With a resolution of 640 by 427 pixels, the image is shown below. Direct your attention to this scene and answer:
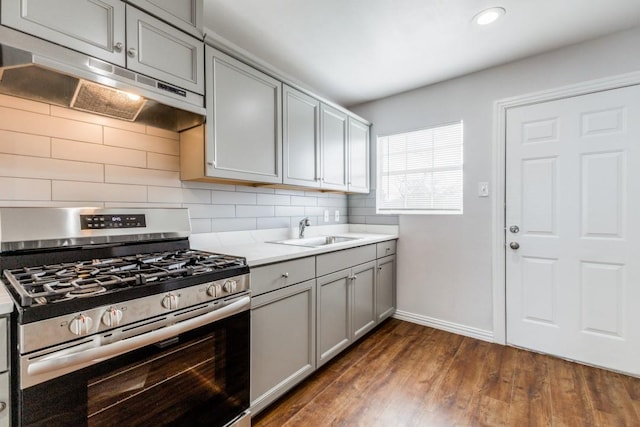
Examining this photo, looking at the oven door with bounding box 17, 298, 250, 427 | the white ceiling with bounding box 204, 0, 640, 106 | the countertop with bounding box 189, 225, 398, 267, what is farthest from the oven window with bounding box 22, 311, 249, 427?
the white ceiling with bounding box 204, 0, 640, 106

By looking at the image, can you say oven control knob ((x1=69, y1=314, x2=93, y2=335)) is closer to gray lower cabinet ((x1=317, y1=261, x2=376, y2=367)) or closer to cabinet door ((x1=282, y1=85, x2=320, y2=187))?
gray lower cabinet ((x1=317, y1=261, x2=376, y2=367))

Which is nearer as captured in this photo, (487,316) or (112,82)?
(112,82)

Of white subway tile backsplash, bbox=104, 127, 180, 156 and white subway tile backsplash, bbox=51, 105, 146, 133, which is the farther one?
white subway tile backsplash, bbox=104, 127, 180, 156

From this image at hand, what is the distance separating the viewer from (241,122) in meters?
1.87

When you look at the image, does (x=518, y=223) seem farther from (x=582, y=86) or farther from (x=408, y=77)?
(x=408, y=77)

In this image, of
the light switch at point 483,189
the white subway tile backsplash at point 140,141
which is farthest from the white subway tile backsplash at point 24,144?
the light switch at point 483,189

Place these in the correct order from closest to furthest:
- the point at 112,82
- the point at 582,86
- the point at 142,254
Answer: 1. the point at 112,82
2. the point at 142,254
3. the point at 582,86

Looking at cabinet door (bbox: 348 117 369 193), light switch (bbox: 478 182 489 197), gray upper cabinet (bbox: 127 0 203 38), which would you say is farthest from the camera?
cabinet door (bbox: 348 117 369 193)

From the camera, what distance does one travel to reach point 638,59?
1994 millimetres

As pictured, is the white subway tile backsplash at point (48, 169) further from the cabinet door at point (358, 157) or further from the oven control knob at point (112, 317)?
the cabinet door at point (358, 157)

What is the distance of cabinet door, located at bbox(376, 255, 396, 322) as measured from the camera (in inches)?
108

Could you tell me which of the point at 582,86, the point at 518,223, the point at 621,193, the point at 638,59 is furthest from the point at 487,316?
the point at 638,59

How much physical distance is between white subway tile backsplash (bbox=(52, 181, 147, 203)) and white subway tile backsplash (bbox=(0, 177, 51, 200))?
32 millimetres

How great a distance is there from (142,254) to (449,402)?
1957 mm
